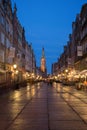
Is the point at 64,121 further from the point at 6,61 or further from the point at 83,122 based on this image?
the point at 6,61

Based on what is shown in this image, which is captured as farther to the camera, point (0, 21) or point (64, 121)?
point (0, 21)

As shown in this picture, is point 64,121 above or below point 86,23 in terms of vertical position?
below

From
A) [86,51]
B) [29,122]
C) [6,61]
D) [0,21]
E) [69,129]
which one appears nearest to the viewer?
[69,129]

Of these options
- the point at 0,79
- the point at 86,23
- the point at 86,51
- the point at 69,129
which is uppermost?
the point at 86,23

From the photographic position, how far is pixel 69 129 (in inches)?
517

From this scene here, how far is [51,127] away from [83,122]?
210 centimetres

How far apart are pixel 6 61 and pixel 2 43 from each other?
7.03 meters

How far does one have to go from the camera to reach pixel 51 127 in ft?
44.7

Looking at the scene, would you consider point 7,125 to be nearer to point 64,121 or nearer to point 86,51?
point 64,121

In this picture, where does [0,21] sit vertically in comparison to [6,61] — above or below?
above

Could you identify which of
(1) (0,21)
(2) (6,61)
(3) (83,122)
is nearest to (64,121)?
(3) (83,122)

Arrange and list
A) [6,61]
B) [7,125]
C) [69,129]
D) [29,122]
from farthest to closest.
Answer: [6,61] → [29,122] → [7,125] → [69,129]

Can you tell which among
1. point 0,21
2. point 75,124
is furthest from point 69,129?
point 0,21

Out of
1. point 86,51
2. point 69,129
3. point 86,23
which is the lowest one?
point 69,129
